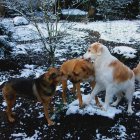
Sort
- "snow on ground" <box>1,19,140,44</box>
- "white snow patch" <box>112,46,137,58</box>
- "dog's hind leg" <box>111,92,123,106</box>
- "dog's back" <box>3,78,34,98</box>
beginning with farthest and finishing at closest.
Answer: "snow on ground" <box>1,19,140,44</box>, "white snow patch" <box>112,46,137,58</box>, "dog's hind leg" <box>111,92,123,106</box>, "dog's back" <box>3,78,34,98</box>

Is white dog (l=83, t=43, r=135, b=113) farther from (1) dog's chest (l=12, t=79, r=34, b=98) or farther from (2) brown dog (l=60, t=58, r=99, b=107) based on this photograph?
(1) dog's chest (l=12, t=79, r=34, b=98)

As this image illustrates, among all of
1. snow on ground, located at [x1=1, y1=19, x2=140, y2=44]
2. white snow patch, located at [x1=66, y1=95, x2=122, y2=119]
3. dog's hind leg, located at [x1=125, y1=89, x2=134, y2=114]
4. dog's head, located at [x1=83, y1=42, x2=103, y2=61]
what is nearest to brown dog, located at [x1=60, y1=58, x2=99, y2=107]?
dog's head, located at [x1=83, y1=42, x2=103, y2=61]

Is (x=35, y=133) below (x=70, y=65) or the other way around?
below

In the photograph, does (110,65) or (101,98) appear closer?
(110,65)

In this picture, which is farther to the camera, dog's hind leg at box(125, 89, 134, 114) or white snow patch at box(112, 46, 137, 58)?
white snow patch at box(112, 46, 137, 58)

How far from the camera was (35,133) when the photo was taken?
5723 millimetres

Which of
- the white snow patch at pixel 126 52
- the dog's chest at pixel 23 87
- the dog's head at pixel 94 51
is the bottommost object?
the white snow patch at pixel 126 52

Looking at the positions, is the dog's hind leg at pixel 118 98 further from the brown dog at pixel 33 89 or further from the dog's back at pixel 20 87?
the dog's back at pixel 20 87

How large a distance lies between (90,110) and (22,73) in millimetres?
3509

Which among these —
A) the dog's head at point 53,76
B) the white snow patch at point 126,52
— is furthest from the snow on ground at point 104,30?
the dog's head at point 53,76

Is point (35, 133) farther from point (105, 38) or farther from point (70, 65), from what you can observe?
point (105, 38)

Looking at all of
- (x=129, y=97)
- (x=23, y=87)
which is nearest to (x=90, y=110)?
(x=129, y=97)

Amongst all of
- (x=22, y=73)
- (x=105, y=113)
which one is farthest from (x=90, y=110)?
(x=22, y=73)

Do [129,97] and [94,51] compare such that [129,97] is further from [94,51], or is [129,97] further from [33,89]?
[33,89]
